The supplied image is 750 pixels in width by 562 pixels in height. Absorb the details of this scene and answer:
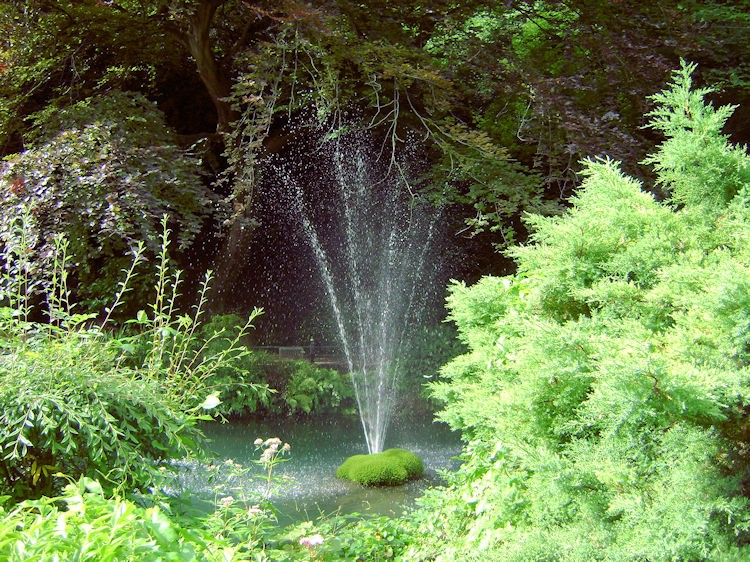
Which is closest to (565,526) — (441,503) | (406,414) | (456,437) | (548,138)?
(441,503)

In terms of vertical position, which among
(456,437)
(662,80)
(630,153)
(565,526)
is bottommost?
(456,437)

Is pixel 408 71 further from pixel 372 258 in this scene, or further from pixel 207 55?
pixel 372 258

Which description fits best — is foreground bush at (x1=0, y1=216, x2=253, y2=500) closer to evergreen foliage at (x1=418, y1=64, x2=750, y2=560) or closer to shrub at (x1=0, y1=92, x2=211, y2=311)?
evergreen foliage at (x1=418, y1=64, x2=750, y2=560)

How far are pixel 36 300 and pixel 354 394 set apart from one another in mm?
4852

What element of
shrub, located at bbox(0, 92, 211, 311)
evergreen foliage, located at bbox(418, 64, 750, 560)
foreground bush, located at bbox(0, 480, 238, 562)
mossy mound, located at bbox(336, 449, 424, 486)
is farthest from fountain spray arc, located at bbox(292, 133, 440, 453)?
foreground bush, located at bbox(0, 480, 238, 562)

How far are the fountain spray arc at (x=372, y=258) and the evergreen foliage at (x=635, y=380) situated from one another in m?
7.04

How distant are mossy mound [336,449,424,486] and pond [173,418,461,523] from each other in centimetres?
7

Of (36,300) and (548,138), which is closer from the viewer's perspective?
(548,138)

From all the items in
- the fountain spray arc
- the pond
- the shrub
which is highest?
the shrub

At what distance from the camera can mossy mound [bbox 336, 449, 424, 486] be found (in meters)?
5.13

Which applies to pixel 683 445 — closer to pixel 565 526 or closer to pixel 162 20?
pixel 565 526

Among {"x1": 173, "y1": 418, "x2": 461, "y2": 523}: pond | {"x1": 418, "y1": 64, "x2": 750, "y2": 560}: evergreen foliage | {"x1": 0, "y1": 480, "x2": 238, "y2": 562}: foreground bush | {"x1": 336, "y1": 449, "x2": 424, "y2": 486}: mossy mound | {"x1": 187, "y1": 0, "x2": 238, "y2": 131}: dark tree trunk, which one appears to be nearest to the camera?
{"x1": 0, "y1": 480, "x2": 238, "y2": 562}: foreground bush

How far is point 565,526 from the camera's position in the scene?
1.69m

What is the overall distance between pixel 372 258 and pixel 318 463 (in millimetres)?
4719
